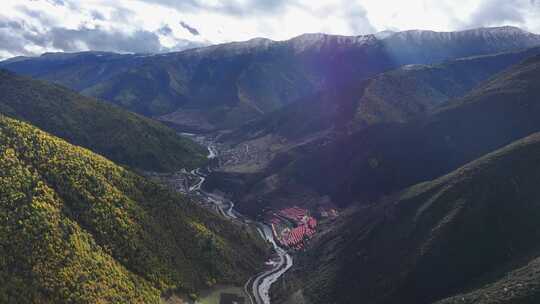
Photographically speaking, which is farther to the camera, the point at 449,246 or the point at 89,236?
the point at 449,246

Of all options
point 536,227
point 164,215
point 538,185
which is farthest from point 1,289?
point 538,185

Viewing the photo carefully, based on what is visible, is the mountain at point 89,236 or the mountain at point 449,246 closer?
the mountain at point 89,236

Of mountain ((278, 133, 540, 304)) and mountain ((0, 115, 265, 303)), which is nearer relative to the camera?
mountain ((0, 115, 265, 303))

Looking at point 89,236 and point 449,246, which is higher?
point 89,236
